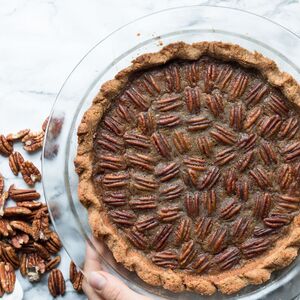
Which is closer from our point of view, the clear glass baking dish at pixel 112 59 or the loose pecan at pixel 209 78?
the loose pecan at pixel 209 78

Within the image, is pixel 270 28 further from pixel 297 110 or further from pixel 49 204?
pixel 49 204

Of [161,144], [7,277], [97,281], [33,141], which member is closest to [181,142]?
[161,144]

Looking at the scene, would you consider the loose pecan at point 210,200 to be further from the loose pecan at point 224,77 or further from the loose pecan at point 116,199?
the loose pecan at point 224,77

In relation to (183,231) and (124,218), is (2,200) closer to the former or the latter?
(124,218)

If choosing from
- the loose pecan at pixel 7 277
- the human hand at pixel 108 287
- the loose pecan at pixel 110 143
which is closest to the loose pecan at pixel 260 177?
the loose pecan at pixel 110 143

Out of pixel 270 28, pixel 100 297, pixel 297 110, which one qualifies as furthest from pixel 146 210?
pixel 270 28

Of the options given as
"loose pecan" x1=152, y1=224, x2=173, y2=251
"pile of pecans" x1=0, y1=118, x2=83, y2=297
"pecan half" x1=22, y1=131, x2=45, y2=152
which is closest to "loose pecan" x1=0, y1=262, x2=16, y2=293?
"pile of pecans" x1=0, y1=118, x2=83, y2=297
